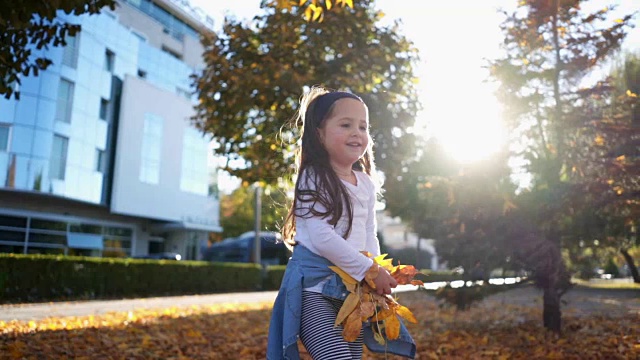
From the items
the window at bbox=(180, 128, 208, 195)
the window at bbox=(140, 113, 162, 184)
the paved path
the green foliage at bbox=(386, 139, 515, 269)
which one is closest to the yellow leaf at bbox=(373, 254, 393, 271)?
the green foliage at bbox=(386, 139, 515, 269)

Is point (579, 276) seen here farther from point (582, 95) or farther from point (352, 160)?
point (352, 160)

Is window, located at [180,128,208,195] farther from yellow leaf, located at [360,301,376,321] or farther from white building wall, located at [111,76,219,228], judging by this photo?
yellow leaf, located at [360,301,376,321]

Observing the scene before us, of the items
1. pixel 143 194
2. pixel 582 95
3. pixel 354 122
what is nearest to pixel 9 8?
pixel 354 122

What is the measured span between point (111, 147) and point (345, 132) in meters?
35.1

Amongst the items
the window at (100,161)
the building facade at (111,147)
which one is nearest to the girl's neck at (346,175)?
the building facade at (111,147)

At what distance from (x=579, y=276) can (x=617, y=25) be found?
3673 millimetres

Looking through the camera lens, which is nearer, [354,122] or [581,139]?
[354,122]

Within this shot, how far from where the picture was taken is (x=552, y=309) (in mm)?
7570

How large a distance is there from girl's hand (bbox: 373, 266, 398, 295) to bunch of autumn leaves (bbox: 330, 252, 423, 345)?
0.02 metres

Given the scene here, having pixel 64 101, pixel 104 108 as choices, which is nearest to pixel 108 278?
pixel 64 101

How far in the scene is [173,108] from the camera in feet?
135

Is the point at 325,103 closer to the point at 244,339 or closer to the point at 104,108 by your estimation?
the point at 244,339

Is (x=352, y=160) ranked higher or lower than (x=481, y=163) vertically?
lower

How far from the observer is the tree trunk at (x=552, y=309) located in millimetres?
7500
